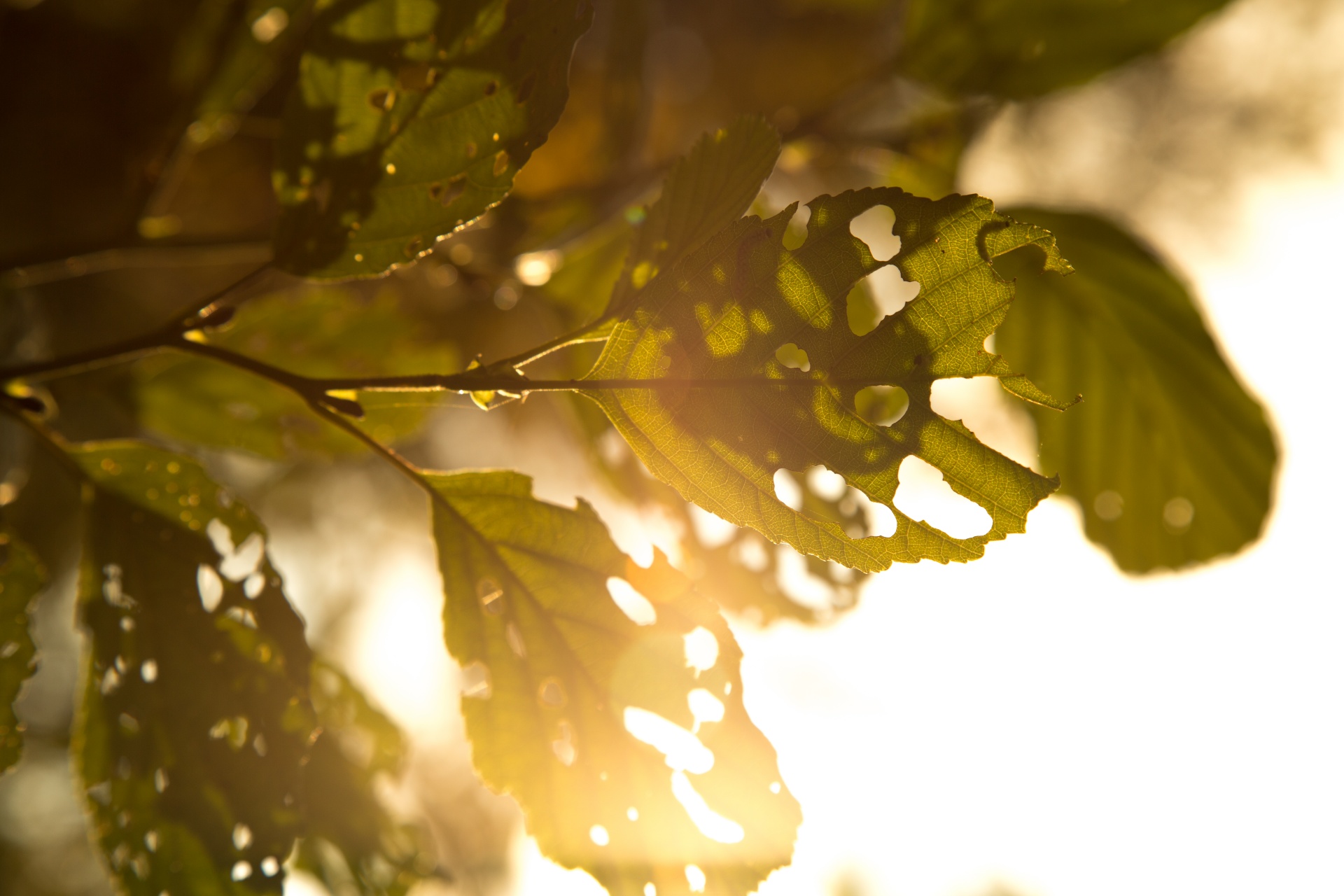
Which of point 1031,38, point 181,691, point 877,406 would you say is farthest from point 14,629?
point 1031,38

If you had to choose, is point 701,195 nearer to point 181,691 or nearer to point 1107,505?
point 181,691

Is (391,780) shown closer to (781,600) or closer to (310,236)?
(781,600)

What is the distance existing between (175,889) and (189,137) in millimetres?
818

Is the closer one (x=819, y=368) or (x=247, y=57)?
(x=819, y=368)

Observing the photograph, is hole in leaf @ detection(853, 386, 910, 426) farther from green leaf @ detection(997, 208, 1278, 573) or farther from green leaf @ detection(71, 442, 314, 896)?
green leaf @ detection(71, 442, 314, 896)

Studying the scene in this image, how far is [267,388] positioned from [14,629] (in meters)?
0.45

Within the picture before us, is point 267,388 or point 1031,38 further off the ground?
point 1031,38

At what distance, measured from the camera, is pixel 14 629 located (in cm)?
69

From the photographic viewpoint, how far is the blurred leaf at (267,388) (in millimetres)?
1046

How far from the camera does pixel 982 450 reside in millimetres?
485

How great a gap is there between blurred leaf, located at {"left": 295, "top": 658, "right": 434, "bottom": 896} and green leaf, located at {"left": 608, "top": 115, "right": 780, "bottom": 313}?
0.66 metres

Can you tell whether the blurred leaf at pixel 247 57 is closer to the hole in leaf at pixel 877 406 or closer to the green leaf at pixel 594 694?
the green leaf at pixel 594 694

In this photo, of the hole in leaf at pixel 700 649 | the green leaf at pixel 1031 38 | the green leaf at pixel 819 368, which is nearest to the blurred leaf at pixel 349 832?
the hole in leaf at pixel 700 649

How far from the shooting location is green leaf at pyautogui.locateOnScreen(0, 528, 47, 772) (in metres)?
0.67
